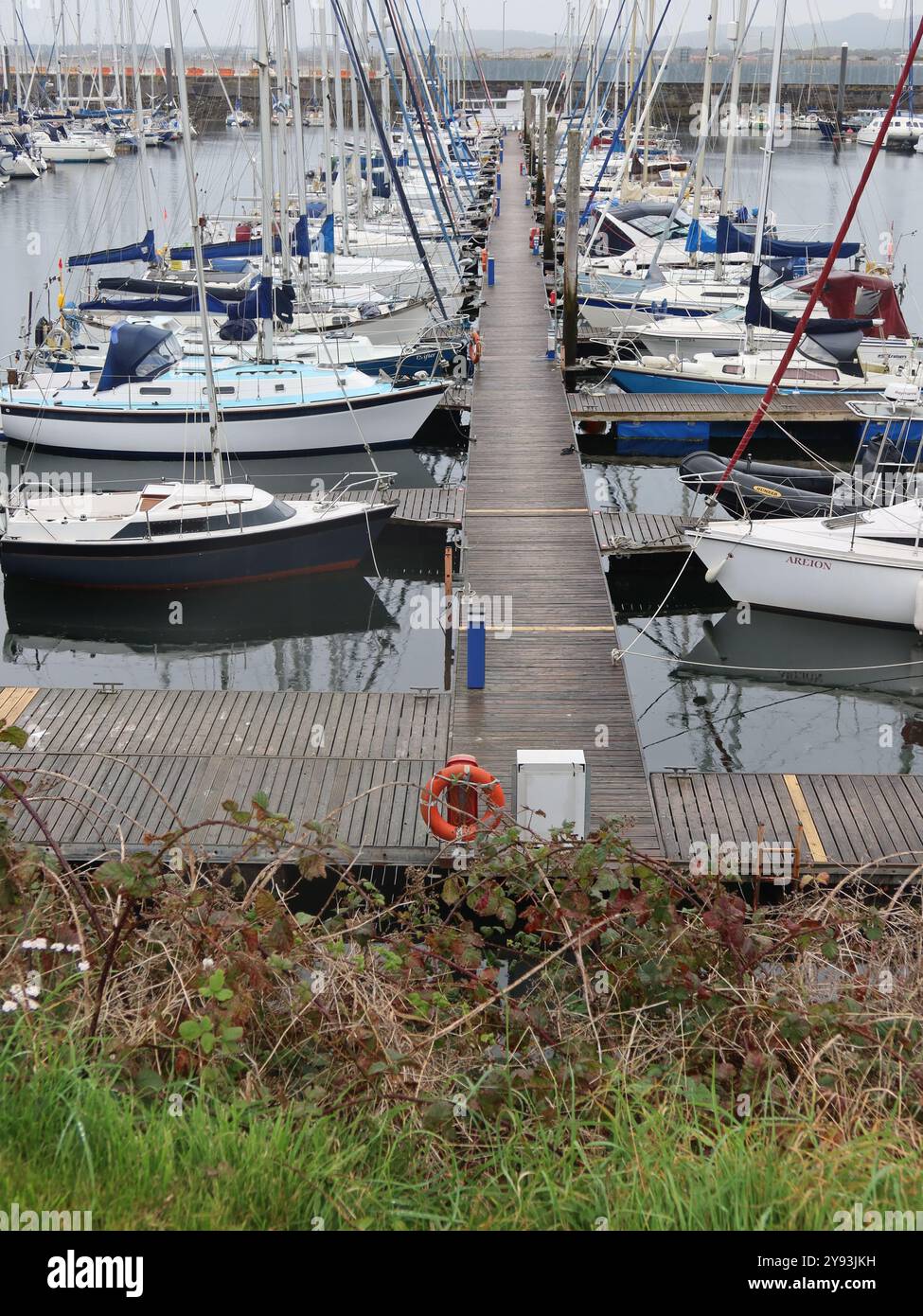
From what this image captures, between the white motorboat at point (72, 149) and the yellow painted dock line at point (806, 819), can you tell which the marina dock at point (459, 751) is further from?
the white motorboat at point (72, 149)

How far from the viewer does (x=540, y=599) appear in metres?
15.3

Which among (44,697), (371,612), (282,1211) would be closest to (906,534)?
(371,612)

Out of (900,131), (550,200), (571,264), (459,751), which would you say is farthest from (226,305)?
(900,131)

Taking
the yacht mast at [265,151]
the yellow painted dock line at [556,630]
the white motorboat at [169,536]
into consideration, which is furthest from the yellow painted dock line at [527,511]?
the yacht mast at [265,151]

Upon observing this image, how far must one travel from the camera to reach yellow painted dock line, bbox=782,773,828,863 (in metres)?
10.5

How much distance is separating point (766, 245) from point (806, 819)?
23.7m

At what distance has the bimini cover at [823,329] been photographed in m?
25.4

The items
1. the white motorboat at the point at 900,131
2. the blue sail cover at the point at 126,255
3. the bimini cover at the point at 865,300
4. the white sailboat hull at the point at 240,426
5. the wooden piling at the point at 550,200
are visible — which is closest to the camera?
the white sailboat hull at the point at 240,426

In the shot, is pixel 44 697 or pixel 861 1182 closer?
pixel 861 1182

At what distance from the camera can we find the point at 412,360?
85.9 ft

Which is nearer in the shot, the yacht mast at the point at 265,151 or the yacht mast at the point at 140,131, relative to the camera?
the yacht mast at the point at 265,151

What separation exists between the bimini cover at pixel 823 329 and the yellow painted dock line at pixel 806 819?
1599cm
